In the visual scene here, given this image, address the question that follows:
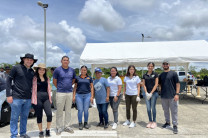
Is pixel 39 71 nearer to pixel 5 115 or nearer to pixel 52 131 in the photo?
pixel 52 131

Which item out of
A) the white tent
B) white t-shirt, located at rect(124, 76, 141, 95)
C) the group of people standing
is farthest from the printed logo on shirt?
the white tent

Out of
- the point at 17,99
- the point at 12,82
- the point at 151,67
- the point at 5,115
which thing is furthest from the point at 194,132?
the point at 5,115

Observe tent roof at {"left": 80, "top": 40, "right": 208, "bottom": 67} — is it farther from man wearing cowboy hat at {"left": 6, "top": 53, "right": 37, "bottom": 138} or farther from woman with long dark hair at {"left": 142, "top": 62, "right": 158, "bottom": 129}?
man wearing cowboy hat at {"left": 6, "top": 53, "right": 37, "bottom": 138}

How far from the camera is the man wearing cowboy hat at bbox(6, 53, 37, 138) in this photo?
3.25 m

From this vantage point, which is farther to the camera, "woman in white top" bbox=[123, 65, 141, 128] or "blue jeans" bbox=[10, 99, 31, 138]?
"woman in white top" bbox=[123, 65, 141, 128]

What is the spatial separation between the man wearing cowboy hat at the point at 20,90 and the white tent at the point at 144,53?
13.9 ft

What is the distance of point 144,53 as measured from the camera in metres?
8.24

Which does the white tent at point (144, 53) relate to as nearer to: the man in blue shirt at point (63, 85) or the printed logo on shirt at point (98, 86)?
the printed logo on shirt at point (98, 86)

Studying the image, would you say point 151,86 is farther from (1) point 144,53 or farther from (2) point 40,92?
(1) point 144,53

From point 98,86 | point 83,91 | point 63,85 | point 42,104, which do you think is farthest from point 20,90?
point 98,86

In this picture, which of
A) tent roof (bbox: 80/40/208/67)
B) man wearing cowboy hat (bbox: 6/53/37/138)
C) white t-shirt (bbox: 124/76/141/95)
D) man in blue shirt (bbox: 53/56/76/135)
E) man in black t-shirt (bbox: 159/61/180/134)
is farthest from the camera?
tent roof (bbox: 80/40/208/67)

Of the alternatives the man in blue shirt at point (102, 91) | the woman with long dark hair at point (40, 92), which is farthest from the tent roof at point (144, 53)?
the woman with long dark hair at point (40, 92)

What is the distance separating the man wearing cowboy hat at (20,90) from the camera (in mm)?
3248

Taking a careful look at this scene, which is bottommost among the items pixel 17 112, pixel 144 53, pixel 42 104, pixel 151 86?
pixel 17 112
